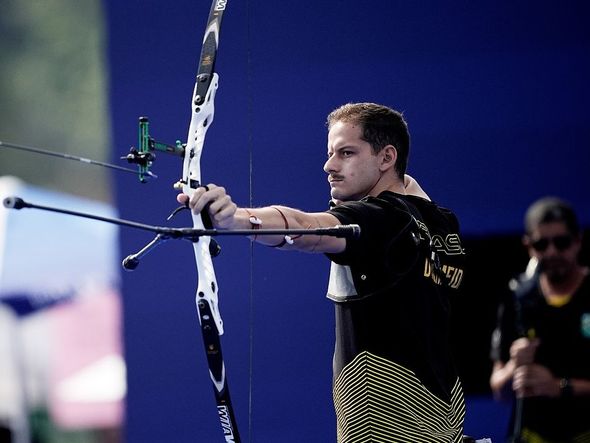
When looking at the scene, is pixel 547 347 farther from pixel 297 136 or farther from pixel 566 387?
pixel 297 136

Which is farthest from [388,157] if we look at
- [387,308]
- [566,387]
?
[566,387]

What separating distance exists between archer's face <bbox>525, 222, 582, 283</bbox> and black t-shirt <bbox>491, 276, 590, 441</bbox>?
0.05 meters

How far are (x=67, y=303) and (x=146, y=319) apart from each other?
0.31 meters

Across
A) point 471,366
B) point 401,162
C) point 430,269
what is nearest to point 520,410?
point 430,269

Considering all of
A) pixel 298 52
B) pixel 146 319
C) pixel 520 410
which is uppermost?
pixel 298 52

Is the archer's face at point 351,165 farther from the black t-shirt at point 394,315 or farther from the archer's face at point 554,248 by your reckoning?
the archer's face at point 554,248

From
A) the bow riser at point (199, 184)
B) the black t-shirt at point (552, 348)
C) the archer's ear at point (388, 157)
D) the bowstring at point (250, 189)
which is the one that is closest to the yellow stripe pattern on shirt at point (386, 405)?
the bow riser at point (199, 184)

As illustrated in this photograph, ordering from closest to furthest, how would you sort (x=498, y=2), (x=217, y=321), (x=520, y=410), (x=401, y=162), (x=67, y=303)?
(x=520, y=410), (x=217, y=321), (x=401, y=162), (x=67, y=303), (x=498, y=2)

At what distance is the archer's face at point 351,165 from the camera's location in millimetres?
3182

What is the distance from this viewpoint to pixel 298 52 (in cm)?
452

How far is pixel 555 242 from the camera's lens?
235cm

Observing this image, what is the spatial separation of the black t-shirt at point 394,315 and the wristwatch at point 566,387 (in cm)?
72

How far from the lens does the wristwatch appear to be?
2309mm

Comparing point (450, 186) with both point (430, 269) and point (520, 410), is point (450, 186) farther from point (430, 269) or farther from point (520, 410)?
point (520, 410)
